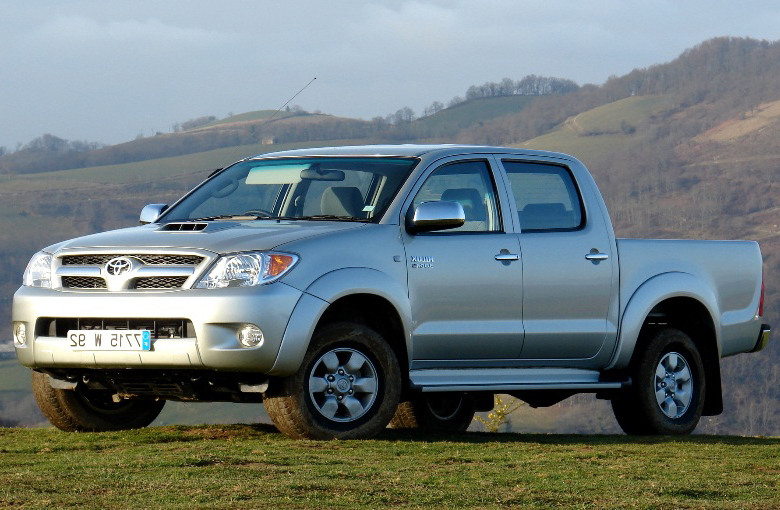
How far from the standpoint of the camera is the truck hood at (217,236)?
25.6 ft

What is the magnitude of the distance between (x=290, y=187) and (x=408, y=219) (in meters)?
0.98

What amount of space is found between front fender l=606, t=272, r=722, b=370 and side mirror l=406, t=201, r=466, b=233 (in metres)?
1.90

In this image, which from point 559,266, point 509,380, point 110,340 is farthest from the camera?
point 559,266

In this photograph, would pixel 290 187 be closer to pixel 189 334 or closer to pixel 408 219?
pixel 408 219

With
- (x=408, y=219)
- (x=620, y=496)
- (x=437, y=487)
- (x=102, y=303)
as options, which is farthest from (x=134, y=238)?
(x=620, y=496)

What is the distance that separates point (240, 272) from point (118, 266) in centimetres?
75

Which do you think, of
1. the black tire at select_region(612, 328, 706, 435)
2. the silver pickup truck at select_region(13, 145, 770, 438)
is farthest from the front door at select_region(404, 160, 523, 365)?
the black tire at select_region(612, 328, 706, 435)

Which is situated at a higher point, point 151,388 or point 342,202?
point 342,202

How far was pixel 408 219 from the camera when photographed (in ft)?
27.9

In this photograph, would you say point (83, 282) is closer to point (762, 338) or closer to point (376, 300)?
point (376, 300)

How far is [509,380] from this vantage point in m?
9.03

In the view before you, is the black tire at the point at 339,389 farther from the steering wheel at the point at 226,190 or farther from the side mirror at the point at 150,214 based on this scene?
the side mirror at the point at 150,214

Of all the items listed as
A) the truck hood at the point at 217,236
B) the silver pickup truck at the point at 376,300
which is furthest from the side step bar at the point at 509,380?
the truck hood at the point at 217,236

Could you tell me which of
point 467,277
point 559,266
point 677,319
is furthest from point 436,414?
point 467,277
